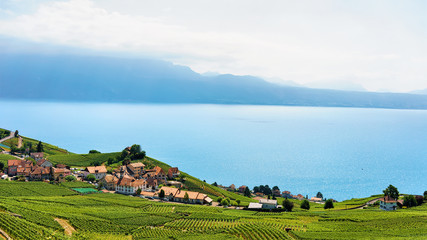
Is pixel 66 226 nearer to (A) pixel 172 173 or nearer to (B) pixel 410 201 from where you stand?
(A) pixel 172 173

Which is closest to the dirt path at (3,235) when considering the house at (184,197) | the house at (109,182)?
the house at (184,197)

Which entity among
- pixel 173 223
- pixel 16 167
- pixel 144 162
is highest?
pixel 144 162

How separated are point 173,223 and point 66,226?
1511cm

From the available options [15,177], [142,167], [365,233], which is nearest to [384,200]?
[365,233]

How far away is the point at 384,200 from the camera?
65.9 metres

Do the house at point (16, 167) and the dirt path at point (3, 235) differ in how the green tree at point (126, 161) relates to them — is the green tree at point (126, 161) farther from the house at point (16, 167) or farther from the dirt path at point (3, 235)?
the dirt path at point (3, 235)

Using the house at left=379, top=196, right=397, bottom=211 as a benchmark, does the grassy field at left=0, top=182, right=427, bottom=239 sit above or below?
below

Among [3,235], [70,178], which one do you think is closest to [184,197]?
[70,178]

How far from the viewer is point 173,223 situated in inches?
1887

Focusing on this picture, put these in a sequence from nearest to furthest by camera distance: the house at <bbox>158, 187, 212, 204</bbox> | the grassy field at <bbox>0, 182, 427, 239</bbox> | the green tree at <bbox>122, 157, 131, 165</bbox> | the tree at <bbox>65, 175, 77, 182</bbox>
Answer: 1. the grassy field at <bbox>0, 182, 427, 239</bbox>
2. the house at <bbox>158, 187, 212, 204</bbox>
3. the tree at <bbox>65, 175, 77, 182</bbox>
4. the green tree at <bbox>122, 157, 131, 165</bbox>

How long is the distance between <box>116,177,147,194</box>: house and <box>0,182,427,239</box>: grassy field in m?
15.0

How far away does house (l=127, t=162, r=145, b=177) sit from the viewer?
3546 inches

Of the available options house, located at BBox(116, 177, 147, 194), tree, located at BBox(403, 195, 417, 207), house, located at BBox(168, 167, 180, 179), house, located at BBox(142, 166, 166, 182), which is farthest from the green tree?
tree, located at BBox(403, 195, 417, 207)

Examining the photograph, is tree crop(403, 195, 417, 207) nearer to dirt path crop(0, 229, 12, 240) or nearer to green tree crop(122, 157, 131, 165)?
dirt path crop(0, 229, 12, 240)
